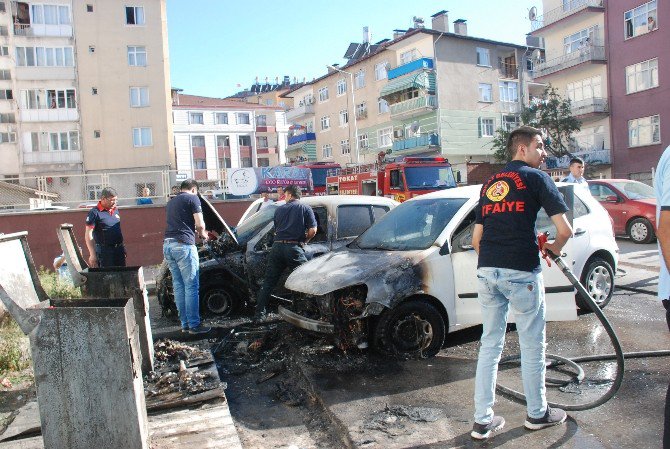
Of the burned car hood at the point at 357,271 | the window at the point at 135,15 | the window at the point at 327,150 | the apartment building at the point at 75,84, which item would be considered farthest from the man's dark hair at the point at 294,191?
the window at the point at 327,150

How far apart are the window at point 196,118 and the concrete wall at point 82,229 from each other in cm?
5268

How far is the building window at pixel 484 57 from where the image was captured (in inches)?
1647

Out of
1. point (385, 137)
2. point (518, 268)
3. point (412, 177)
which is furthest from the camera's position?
point (385, 137)

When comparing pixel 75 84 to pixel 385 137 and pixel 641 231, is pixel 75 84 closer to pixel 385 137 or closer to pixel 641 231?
pixel 385 137

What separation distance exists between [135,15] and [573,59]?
2988cm

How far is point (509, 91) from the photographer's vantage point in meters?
43.7

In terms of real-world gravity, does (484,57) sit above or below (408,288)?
above

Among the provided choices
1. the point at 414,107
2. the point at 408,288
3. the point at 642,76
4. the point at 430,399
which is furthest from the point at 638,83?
the point at 430,399

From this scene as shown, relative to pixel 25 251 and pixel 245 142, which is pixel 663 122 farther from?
pixel 245 142

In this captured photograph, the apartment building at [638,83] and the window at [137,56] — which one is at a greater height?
the window at [137,56]

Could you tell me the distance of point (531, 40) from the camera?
1855 inches

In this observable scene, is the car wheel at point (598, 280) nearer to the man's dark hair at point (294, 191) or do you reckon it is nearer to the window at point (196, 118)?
the man's dark hair at point (294, 191)

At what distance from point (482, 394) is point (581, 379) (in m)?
1.43

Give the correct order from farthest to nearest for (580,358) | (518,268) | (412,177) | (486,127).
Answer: (486,127)
(412,177)
(580,358)
(518,268)
